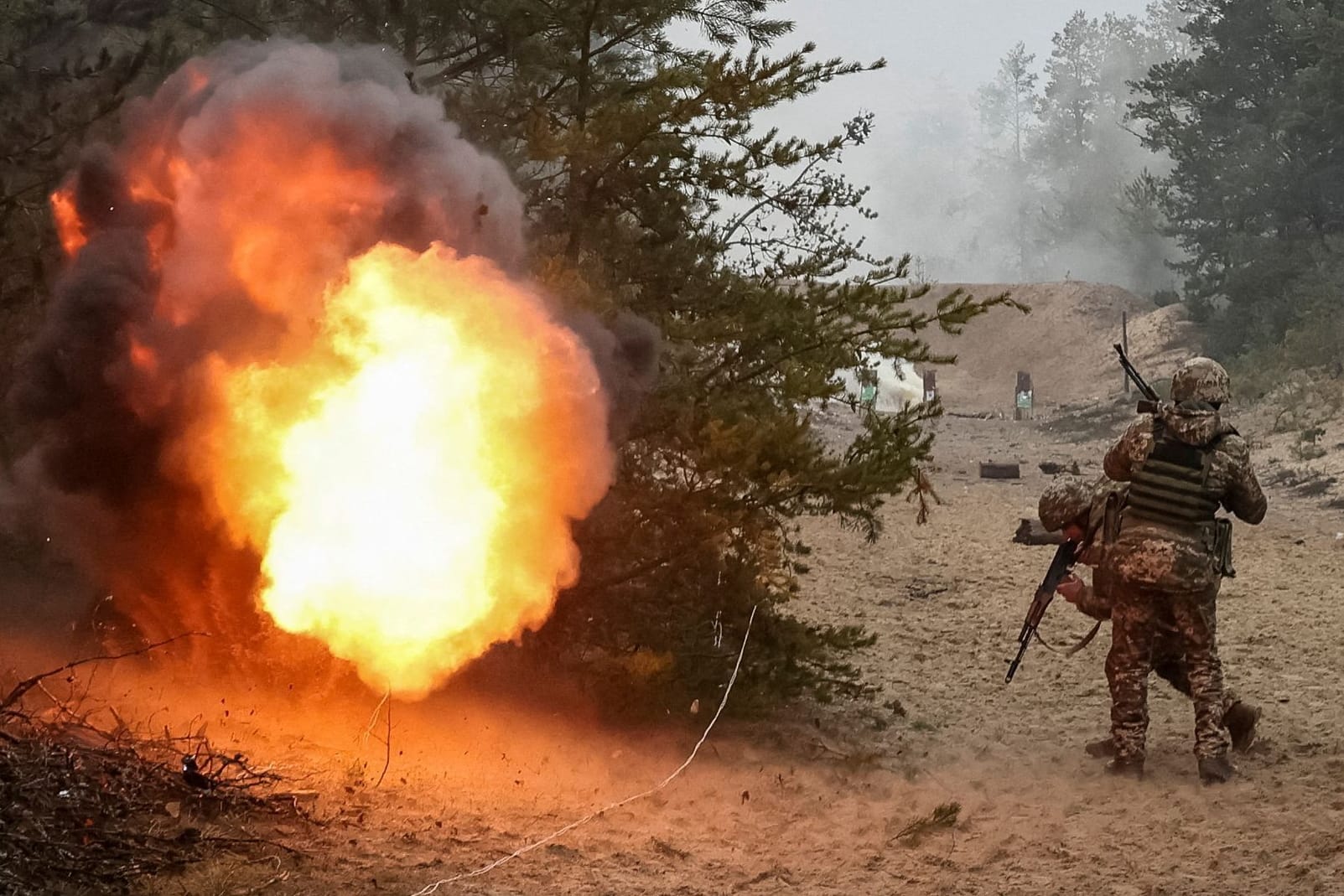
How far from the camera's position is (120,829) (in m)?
5.77

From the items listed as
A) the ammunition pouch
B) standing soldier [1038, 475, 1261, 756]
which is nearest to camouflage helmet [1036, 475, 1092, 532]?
standing soldier [1038, 475, 1261, 756]

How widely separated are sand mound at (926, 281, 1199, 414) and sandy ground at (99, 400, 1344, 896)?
29999mm

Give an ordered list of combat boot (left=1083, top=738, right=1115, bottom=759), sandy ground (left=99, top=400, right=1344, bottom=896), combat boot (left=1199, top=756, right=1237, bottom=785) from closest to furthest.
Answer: sandy ground (left=99, top=400, right=1344, bottom=896)
combat boot (left=1199, top=756, right=1237, bottom=785)
combat boot (left=1083, top=738, right=1115, bottom=759)

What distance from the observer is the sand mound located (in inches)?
1613

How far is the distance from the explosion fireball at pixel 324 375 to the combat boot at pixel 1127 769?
3.82m

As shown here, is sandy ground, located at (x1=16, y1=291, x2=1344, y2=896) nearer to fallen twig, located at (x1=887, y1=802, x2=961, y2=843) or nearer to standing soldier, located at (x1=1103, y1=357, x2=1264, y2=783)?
fallen twig, located at (x1=887, y1=802, x2=961, y2=843)

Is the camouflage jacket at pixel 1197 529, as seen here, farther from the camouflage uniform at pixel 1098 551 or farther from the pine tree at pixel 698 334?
the pine tree at pixel 698 334

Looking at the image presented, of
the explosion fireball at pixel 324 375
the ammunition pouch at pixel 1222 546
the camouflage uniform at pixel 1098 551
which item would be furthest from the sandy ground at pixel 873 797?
the ammunition pouch at pixel 1222 546

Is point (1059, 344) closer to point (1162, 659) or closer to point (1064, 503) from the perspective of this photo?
point (1064, 503)

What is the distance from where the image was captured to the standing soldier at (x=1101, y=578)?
799cm

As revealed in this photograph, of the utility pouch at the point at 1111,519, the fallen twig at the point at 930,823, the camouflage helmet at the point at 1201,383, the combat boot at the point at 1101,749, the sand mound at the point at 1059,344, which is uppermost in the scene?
the sand mound at the point at 1059,344

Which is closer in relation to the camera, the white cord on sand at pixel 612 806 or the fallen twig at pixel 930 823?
the white cord on sand at pixel 612 806

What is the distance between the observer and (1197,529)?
7.70 m

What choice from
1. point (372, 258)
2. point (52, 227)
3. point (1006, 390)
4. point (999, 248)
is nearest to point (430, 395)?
point (372, 258)
